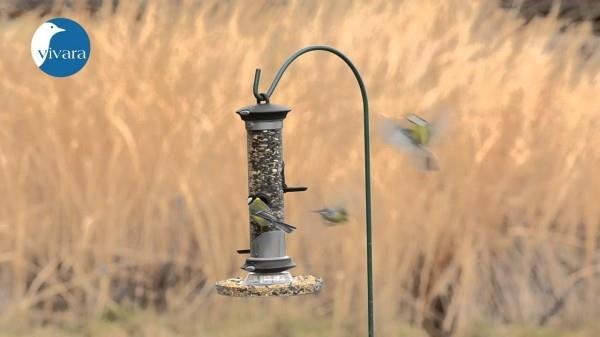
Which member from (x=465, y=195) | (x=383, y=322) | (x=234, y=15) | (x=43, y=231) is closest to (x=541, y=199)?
(x=465, y=195)

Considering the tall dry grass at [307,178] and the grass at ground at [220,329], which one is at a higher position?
the tall dry grass at [307,178]

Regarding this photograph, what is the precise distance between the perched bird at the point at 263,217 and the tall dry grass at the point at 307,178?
1668 millimetres

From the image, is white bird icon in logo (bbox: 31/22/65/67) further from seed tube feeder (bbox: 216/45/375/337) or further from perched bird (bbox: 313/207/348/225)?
seed tube feeder (bbox: 216/45/375/337)

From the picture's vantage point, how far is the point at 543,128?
7.39 metres

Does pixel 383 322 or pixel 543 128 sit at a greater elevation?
pixel 543 128

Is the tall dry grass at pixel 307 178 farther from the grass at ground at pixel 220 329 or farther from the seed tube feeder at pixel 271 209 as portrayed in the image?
the seed tube feeder at pixel 271 209

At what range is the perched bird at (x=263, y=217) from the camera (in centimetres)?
498

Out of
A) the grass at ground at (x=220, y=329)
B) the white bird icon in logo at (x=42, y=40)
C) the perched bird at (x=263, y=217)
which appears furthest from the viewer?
the white bird icon in logo at (x=42, y=40)

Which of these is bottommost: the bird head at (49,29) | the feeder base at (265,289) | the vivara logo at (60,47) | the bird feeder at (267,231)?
the feeder base at (265,289)

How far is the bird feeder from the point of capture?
482cm

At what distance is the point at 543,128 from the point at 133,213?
2145 mm

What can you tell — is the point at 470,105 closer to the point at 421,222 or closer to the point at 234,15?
the point at 421,222

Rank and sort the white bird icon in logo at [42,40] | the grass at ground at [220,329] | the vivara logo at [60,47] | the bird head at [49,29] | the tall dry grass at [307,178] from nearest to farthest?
the grass at ground at [220,329] → the tall dry grass at [307,178] → the vivara logo at [60,47] → the white bird icon in logo at [42,40] → the bird head at [49,29]

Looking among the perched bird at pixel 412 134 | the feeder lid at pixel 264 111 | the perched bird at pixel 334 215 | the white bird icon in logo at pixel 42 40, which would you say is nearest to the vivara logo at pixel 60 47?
the white bird icon in logo at pixel 42 40
